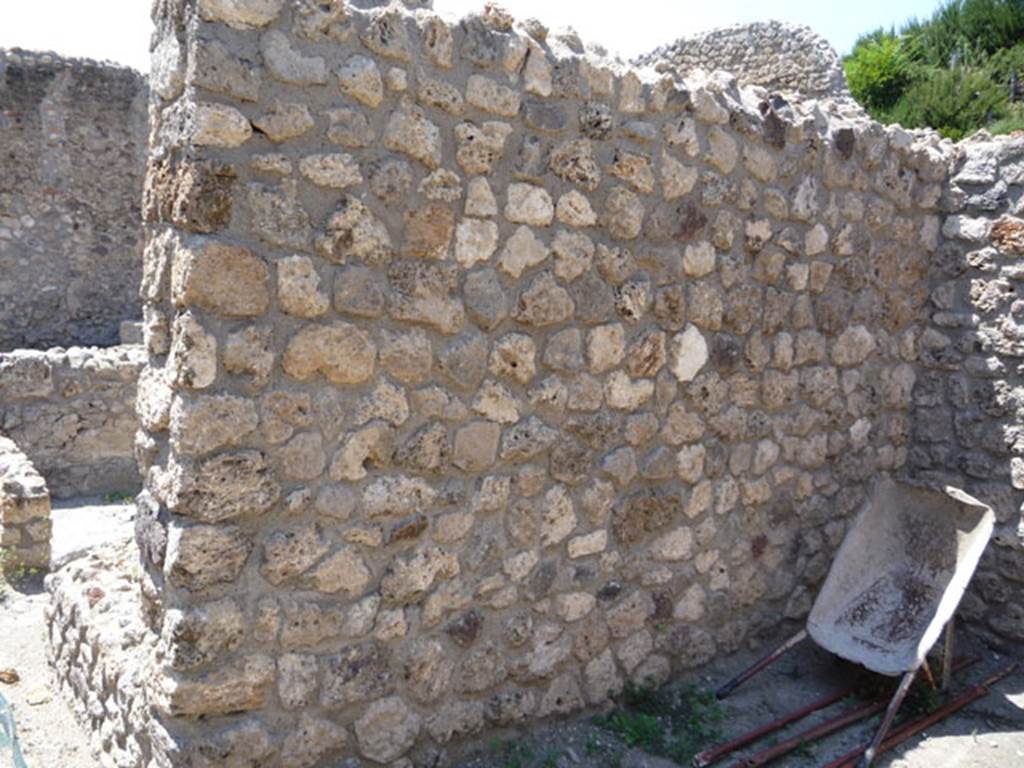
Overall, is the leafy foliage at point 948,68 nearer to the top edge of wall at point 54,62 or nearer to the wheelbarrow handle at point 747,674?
the top edge of wall at point 54,62

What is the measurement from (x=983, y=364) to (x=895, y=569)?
45.1 inches

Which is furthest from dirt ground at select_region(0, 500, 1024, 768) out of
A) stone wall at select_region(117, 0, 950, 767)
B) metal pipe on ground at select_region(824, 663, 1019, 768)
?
stone wall at select_region(117, 0, 950, 767)

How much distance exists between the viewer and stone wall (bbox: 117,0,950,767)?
93.6 inches

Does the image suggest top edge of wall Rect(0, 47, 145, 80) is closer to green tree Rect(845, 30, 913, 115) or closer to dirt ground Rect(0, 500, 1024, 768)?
dirt ground Rect(0, 500, 1024, 768)

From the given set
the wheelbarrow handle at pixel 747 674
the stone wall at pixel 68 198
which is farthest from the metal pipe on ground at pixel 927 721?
the stone wall at pixel 68 198

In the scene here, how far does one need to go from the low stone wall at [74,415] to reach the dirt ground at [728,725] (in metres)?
2.06

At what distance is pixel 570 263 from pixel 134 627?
6.49 ft

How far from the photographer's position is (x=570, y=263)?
3.06 meters

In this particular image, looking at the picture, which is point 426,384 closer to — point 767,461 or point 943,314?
point 767,461

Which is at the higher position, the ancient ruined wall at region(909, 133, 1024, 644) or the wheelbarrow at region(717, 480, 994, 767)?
the ancient ruined wall at region(909, 133, 1024, 644)

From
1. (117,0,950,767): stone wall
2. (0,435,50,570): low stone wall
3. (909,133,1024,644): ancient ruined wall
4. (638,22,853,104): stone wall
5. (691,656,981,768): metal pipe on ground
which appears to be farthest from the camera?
(638,22,853,104): stone wall

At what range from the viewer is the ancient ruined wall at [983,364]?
14.2 feet

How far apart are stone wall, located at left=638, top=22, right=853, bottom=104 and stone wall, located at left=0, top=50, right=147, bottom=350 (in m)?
6.65

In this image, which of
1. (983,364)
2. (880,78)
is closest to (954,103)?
(880,78)
